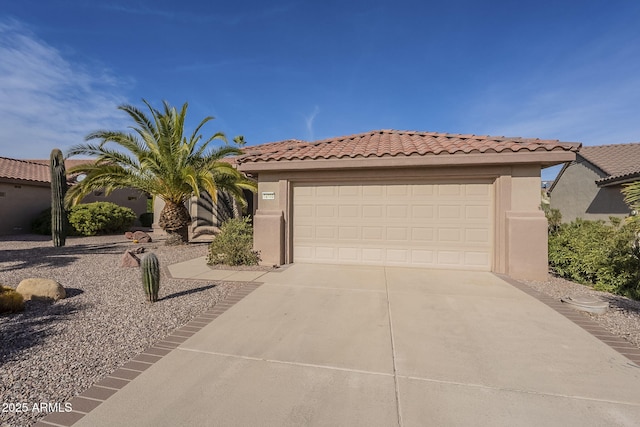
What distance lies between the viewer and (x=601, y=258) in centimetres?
682

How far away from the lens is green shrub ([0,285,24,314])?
4.84 meters

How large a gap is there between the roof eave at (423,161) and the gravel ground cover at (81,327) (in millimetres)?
3667

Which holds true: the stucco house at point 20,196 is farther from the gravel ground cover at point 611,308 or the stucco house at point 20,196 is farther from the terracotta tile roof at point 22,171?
the gravel ground cover at point 611,308

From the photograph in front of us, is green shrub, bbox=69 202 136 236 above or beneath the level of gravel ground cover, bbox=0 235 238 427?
above

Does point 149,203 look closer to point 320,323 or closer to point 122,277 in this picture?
point 122,277

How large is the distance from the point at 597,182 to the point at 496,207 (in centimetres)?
924

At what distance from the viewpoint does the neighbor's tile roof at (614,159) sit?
1224cm

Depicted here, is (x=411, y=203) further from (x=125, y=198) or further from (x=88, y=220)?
(x=125, y=198)

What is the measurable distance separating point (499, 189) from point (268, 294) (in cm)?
617

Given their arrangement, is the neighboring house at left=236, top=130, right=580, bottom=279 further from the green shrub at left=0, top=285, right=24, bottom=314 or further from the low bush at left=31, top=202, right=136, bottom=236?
the low bush at left=31, top=202, right=136, bottom=236

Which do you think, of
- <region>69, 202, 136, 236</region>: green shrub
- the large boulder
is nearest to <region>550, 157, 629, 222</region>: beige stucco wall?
the large boulder

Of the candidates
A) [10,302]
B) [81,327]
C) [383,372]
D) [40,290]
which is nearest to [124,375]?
[81,327]

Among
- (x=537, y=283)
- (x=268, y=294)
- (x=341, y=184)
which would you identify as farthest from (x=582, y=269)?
(x=268, y=294)

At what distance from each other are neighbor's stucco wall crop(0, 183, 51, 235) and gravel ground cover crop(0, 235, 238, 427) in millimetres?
11793
